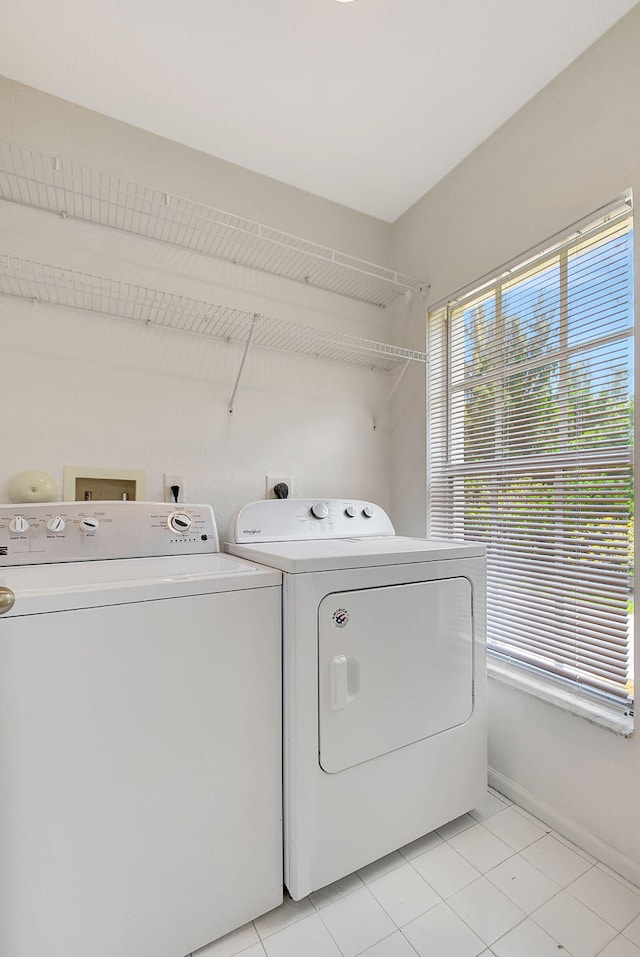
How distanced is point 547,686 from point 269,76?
2366 millimetres

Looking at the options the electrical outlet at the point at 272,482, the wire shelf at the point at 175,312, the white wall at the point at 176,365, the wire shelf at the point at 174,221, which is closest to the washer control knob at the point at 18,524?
the white wall at the point at 176,365

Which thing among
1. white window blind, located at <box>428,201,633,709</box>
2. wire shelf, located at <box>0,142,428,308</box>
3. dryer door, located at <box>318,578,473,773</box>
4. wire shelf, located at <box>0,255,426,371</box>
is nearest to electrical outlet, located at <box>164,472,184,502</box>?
wire shelf, located at <box>0,255,426,371</box>

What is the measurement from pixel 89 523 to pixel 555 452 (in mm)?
1598

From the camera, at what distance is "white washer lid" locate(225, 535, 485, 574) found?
3.97 ft

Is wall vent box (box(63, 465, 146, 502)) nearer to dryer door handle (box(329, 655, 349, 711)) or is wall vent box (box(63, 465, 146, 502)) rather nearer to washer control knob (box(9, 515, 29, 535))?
washer control knob (box(9, 515, 29, 535))

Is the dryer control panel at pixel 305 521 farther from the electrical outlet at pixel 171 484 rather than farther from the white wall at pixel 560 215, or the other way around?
the white wall at pixel 560 215

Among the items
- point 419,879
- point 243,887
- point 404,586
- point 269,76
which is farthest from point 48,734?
point 269,76

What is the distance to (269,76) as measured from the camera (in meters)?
1.55

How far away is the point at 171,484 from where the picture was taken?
1.75 m

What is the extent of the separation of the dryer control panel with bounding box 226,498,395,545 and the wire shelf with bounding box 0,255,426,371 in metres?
0.73

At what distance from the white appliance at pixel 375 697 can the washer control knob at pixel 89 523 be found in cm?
46

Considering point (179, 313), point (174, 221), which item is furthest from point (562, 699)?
point (174, 221)

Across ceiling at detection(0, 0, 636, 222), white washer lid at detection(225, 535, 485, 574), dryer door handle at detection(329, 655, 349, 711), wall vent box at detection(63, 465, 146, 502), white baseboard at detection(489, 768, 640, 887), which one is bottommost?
white baseboard at detection(489, 768, 640, 887)

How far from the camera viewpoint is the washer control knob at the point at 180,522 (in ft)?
5.11
